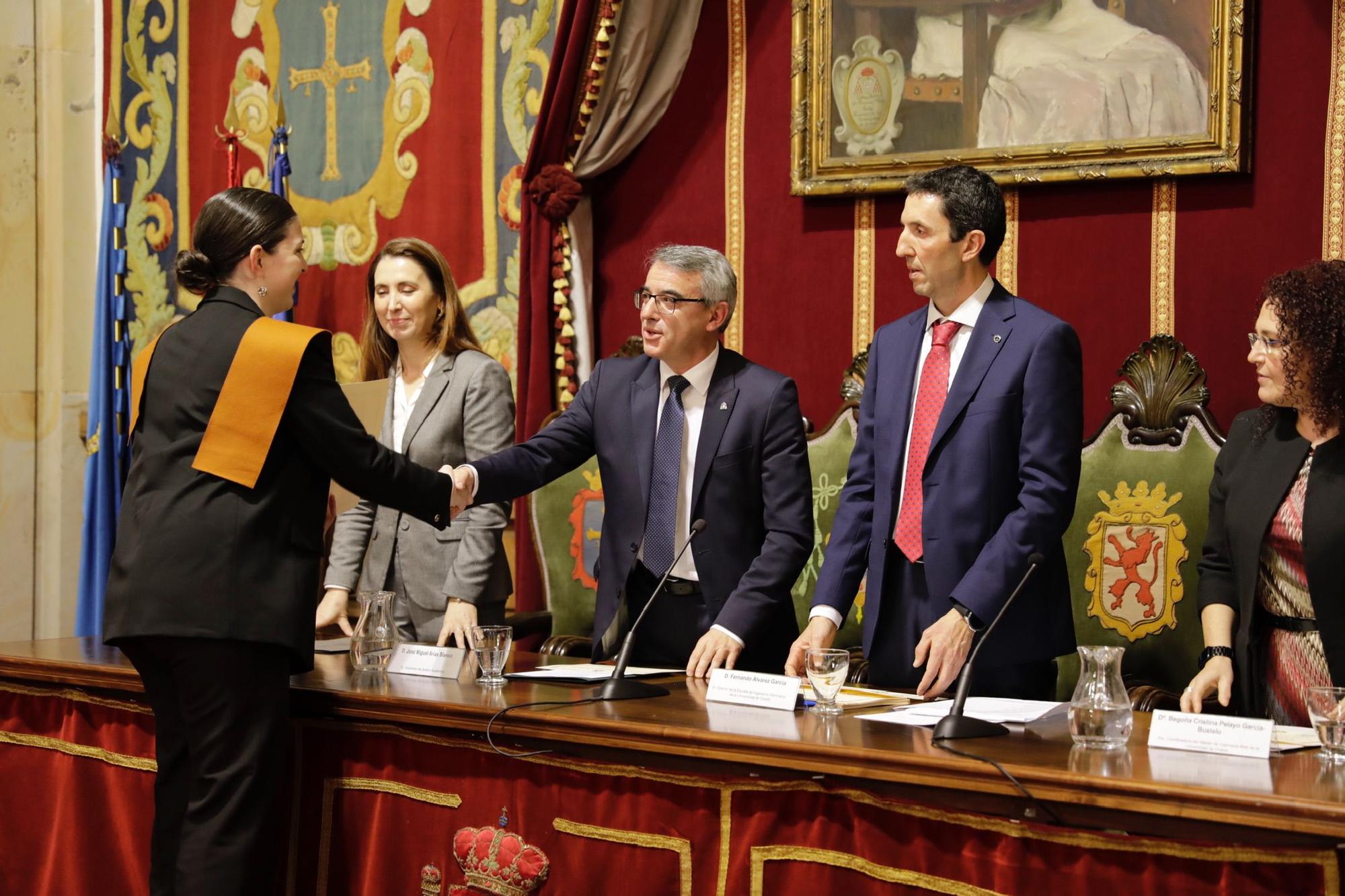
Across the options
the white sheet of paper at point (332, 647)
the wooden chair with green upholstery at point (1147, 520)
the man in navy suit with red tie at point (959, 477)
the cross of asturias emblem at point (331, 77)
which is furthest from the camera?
the cross of asturias emblem at point (331, 77)

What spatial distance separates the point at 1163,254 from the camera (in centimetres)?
373

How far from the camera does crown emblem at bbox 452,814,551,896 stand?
7.28 ft

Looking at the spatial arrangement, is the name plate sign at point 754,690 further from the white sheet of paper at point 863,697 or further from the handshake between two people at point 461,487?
the handshake between two people at point 461,487

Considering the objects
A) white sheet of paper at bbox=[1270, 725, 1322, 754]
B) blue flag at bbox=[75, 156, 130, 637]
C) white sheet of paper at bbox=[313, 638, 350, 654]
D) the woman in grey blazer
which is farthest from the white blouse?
blue flag at bbox=[75, 156, 130, 637]

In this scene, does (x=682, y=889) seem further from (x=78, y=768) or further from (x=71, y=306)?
(x=71, y=306)

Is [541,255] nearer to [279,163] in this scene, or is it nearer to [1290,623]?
[279,163]

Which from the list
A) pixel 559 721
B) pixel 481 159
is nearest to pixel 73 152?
pixel 481 159

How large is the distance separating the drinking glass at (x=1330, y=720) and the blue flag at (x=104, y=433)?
178 inches

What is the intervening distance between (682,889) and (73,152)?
4.79m

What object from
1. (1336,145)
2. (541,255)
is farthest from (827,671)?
(541,255)

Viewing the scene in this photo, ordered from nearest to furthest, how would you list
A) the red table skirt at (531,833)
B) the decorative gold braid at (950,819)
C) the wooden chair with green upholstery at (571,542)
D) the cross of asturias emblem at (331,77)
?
1. the decorative gold braid at (950,819)
2. the red table skirt at (531,833)
3. the wooden chair with green upholstery at (571,542)
4. the cross of asturias emblem at (331,77)

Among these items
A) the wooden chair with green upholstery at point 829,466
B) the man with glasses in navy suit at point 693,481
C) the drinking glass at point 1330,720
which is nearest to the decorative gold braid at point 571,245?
the wooden chair with green upholstery at point 829,466

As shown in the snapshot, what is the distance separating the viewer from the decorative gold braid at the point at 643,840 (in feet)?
6.91

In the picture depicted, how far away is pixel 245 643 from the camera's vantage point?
2346 millimetres
